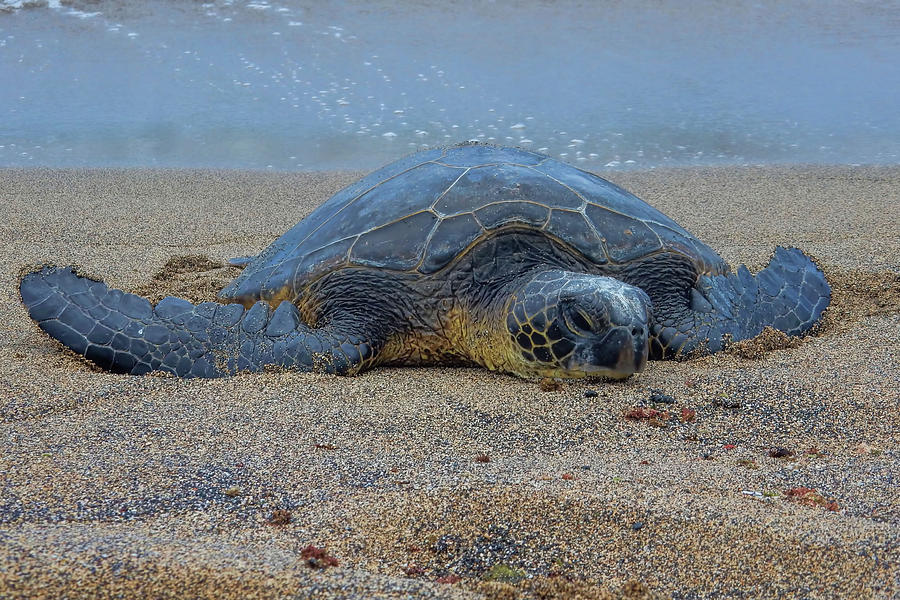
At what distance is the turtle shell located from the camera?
147 inches

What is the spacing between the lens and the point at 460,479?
89.4 inches

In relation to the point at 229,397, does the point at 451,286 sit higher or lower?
higher

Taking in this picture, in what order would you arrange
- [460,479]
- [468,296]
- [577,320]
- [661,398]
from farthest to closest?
[468,296]
[577,320]
[661,398]
[460,479]

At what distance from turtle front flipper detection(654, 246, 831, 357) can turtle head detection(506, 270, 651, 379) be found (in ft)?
1.26

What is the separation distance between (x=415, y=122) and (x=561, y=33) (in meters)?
5.04

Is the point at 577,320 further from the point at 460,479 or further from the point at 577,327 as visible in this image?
the point at 460,479

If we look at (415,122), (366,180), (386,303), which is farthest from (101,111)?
(386,303)

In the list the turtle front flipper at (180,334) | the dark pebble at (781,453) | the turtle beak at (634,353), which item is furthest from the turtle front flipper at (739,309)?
the turtle front flipper at (180,334)

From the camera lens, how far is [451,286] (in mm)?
3705

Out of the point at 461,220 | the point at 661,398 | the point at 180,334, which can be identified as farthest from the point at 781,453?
the point at 180,334

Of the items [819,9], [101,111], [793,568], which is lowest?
[101,111]

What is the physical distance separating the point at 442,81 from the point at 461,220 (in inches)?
303

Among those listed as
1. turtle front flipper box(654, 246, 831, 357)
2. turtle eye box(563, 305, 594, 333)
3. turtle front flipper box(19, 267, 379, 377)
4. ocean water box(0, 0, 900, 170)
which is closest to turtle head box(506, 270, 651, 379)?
turtle eye box(563, 305, 594, 333)

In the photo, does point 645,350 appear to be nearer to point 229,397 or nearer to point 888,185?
point 229,397
